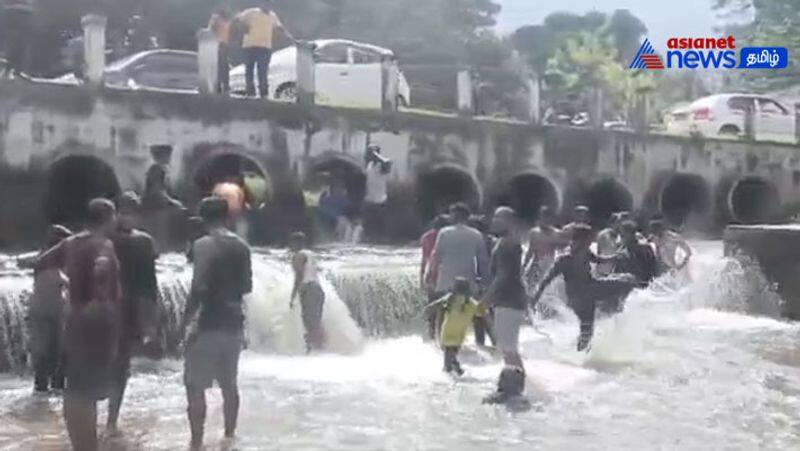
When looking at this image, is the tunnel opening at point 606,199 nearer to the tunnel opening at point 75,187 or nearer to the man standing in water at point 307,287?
the tunnel opening at point 75,187

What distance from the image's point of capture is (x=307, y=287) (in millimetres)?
12641

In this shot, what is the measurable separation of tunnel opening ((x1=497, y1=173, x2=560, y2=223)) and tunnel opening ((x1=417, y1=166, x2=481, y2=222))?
1.03m

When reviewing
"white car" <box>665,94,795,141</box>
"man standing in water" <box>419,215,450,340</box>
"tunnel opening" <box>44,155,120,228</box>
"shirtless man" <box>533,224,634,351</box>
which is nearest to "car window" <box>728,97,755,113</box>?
"white car" <box>665,94,795,141</box>

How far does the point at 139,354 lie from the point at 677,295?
8791 millimetres

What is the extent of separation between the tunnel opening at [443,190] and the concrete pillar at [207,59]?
19.5 ft

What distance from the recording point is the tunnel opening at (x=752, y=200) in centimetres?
3281

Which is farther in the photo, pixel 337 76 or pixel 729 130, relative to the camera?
pixel 729 130

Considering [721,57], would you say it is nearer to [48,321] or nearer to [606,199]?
[606,199]

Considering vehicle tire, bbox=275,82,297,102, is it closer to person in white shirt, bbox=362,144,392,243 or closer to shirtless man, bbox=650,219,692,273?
person in white shirt, bbox=362,144,392,243

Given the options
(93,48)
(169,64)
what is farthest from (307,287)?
(169,64)

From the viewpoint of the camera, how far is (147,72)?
24.4 metres

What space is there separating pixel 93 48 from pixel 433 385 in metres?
11.7

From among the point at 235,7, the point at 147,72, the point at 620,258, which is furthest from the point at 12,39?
the point at 235,7

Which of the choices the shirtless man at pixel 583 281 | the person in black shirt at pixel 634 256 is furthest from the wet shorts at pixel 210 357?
the person in black shirt at pixel 634 256
